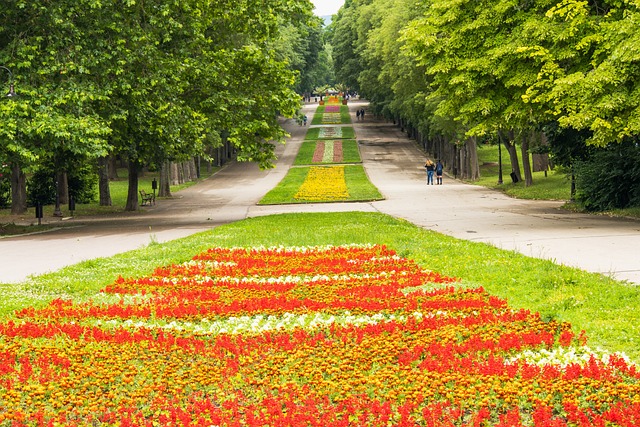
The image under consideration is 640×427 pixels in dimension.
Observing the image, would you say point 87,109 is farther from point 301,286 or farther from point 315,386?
point 315,386

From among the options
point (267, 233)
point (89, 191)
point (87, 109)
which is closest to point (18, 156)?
point (87, 109)

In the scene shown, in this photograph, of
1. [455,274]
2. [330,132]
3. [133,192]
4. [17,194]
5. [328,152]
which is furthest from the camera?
[330,132]

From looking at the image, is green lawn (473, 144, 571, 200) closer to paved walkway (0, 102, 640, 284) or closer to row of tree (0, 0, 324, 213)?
paved walkway (0, 102, 640, 284)

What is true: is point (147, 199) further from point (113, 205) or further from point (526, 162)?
point (526, 162)

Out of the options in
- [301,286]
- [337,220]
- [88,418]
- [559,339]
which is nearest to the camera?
[88,418]

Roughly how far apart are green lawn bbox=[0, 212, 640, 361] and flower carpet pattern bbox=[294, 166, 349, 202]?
20.1 metres

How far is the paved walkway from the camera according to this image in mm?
16875

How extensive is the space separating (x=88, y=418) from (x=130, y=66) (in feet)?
71.0

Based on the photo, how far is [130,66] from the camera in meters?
27.2

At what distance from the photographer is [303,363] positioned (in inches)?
333

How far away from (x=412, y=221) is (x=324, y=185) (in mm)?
26169

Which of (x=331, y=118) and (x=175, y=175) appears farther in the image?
(x=331, y=118)

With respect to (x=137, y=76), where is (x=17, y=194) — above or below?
below

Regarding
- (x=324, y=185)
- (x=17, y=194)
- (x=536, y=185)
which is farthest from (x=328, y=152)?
(x=17, y=194)
